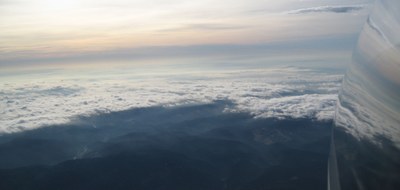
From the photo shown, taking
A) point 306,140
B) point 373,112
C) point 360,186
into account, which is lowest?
point 306,140

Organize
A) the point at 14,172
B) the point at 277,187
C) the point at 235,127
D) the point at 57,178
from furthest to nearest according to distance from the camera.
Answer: the point at 235,127
the point at 14,172
the point at 57,178
the point at 277,187

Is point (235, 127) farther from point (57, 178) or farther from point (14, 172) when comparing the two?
point (14, 172)

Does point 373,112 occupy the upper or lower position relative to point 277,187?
upper

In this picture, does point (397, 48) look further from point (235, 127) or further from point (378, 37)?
point (235, 127)

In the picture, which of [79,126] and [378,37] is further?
[79,126]

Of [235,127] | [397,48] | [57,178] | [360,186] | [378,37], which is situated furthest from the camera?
[235,127]

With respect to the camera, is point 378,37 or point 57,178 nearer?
point 378,37

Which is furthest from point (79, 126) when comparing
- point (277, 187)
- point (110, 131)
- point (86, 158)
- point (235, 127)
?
point (277, 187)

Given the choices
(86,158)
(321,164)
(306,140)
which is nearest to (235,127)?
(306,140)

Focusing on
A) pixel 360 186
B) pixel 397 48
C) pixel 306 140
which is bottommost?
pixel 306 140
